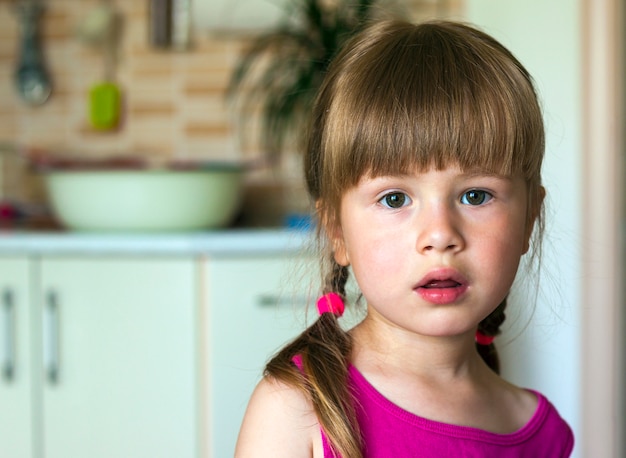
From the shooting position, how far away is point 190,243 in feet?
6.92

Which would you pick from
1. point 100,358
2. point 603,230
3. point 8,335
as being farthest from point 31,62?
point 603,230

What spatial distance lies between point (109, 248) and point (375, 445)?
1294 mm

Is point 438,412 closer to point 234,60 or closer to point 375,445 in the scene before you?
point 375,445

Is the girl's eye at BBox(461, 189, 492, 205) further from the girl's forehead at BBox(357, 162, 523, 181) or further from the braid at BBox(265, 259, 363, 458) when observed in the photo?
the braid at BBox(265, 259, 363, 458)

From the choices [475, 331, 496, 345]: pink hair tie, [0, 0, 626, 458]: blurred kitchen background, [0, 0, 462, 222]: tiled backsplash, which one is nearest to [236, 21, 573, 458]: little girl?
[475, 331, 496, 345]: pink hair tie

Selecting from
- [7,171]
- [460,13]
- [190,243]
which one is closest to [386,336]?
[190,243]

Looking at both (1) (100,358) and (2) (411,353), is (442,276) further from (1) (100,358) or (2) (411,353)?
(1) (100,358)

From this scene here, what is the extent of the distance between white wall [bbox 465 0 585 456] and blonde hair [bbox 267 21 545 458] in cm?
114

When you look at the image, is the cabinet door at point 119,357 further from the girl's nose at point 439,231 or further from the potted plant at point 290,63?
the girl's nose at point 439,231

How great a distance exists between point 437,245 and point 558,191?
1353 mm

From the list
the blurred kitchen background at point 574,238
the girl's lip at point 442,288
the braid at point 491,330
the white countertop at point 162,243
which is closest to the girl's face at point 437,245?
the girl's lip at point 442,288

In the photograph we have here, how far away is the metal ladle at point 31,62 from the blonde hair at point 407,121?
1985 mm

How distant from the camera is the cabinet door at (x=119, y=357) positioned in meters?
2.15

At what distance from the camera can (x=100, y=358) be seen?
2174 millimetres
